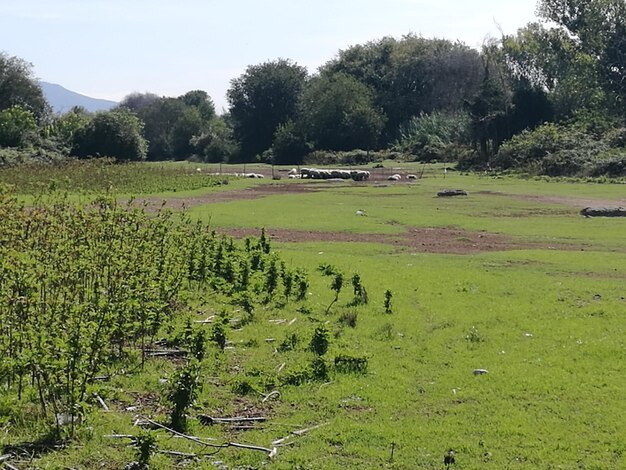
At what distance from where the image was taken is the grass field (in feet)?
22.4

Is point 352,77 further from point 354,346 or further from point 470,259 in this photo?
point 354,346

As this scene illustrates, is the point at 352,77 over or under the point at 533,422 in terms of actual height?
over

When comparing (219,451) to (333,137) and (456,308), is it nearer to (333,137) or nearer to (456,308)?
(456,308)

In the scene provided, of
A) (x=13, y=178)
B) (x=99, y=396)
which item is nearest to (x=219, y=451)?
(x=99, y=396)

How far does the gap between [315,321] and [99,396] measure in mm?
4602

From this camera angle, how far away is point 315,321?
39.0 ft

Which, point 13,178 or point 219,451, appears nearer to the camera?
point 219,451

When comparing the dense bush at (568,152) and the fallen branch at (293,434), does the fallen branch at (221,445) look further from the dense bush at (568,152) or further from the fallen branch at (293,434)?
the dense bush at (568,152)

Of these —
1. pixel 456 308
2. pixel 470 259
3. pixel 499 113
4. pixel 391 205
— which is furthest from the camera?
pixel 499 113

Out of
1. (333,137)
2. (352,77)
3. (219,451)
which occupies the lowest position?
(219,451)

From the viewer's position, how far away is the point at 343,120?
83.1 meters

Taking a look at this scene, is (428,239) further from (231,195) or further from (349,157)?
(349,157)

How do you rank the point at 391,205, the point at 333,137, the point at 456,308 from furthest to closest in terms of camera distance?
the point at 333,137
the point at 391,205
the point at 456,308

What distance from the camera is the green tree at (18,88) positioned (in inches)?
3103
